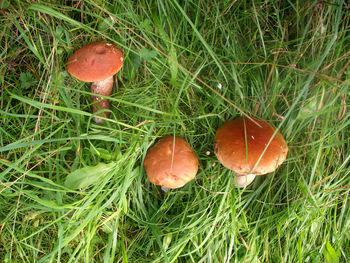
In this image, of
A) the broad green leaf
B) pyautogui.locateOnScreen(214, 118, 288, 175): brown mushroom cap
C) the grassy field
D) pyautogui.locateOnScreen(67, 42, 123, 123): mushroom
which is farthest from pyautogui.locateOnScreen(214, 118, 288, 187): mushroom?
pyautogui.locateOnScreen(67, 42, 123, 123): mushroom

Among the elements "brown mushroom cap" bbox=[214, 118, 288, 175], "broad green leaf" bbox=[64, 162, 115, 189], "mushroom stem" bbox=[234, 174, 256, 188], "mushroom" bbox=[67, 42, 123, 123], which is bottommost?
"mushroom stem" bbox=[234, 174, 256, 188]

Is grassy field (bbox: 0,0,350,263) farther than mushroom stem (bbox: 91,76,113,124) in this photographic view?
→ No

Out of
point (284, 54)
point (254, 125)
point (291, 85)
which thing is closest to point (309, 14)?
point (284, 54)

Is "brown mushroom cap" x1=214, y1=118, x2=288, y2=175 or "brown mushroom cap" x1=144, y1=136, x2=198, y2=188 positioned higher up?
"brown mushroom cap" x1=214, y1=118, x2=288, y2=175

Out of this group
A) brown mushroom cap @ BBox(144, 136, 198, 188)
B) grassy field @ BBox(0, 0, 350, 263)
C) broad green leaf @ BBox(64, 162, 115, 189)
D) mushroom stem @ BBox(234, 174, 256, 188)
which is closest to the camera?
broad green leaf @ BBox(64, 162, 115, 189)

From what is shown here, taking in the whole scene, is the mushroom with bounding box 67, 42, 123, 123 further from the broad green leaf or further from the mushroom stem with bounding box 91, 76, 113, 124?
the broad green leaf

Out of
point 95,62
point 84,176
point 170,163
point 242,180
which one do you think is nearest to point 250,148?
point 242,180

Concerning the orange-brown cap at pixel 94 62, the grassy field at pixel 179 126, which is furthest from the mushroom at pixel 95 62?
the grassy field at pixel 179 126

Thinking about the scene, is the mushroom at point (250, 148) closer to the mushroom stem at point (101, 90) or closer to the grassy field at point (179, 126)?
the grassy field at point (179, 126)

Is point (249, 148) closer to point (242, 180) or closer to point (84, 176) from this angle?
point (242, 180)
